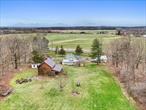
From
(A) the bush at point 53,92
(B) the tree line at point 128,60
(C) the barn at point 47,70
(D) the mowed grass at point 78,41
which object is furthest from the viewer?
(D) the mowed grass at point 78,41

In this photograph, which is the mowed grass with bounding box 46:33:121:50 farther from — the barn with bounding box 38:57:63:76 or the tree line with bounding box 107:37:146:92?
the barn with bounding box 38:57:63:76

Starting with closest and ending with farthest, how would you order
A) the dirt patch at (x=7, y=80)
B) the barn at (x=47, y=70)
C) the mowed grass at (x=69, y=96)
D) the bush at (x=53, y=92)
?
the mowed grass at (x=69, y=96) → the bush at (x=53, y=92) → the dirt patch at (x=7, y=80) → the barn at (x=47, y=70)

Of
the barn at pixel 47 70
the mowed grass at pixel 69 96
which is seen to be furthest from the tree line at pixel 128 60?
the barn at pixel 47 70

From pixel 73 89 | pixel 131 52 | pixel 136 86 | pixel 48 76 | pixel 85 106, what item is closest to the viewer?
pixel 85 106

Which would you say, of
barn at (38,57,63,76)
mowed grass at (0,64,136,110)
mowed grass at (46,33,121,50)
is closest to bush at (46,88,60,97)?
mowed grass at (0,64,136,110)

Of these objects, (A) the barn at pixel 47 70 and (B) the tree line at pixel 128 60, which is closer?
(A) the barn at pixel 47 70

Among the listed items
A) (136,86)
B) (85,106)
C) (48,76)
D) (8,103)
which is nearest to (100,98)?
(85,106)

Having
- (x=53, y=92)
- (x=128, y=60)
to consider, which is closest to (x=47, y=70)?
(x=53, y=92)

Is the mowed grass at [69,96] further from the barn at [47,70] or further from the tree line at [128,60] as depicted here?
the tree line at [128,60]

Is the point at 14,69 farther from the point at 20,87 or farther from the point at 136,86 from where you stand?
the point at 136,86
